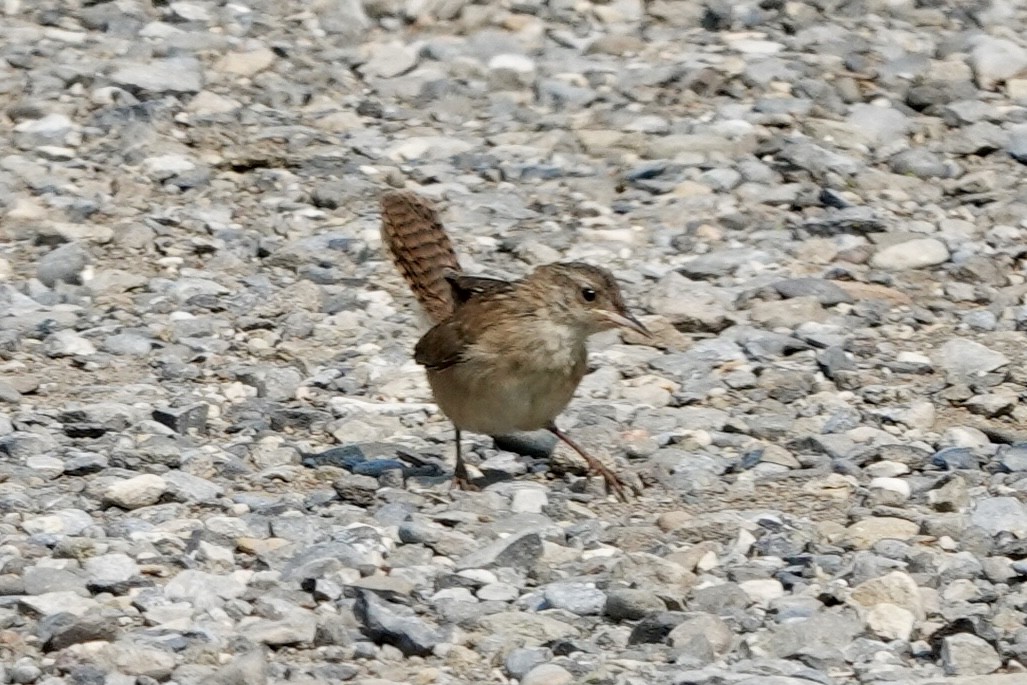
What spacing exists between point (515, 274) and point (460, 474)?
268 cm

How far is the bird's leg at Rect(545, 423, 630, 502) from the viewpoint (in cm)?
803

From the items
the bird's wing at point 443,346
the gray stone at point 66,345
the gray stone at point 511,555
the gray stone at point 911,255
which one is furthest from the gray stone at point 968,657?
the gray stone at point 911,255

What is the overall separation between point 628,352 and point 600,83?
11.7 ft

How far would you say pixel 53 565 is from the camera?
6773 mm

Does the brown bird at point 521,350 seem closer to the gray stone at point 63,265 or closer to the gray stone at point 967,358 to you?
the gray stone at point 967,358

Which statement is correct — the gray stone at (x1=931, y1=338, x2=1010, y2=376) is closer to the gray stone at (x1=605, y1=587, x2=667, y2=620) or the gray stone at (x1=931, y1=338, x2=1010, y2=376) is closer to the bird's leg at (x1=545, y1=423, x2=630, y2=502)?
the bird's leg at (x1=545, y1=423, x2=630, y2=502)

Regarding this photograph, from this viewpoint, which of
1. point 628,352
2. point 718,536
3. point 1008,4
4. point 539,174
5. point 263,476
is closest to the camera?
point 718,536

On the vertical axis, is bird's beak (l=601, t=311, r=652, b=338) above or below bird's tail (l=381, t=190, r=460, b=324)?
above

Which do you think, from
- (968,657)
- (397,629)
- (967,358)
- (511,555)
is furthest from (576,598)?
(967,358)

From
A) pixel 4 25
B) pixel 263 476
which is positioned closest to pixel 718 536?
pixel 263 476

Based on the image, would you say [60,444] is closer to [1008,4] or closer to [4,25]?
[4,25]

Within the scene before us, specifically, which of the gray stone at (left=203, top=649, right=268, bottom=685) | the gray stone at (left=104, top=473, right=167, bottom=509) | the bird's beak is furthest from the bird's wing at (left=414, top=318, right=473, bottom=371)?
the gray stone at (left=203, top=649, right=268, bottom=685)

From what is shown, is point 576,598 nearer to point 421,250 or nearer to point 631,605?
point 631,605

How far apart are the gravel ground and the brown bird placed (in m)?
0.27
